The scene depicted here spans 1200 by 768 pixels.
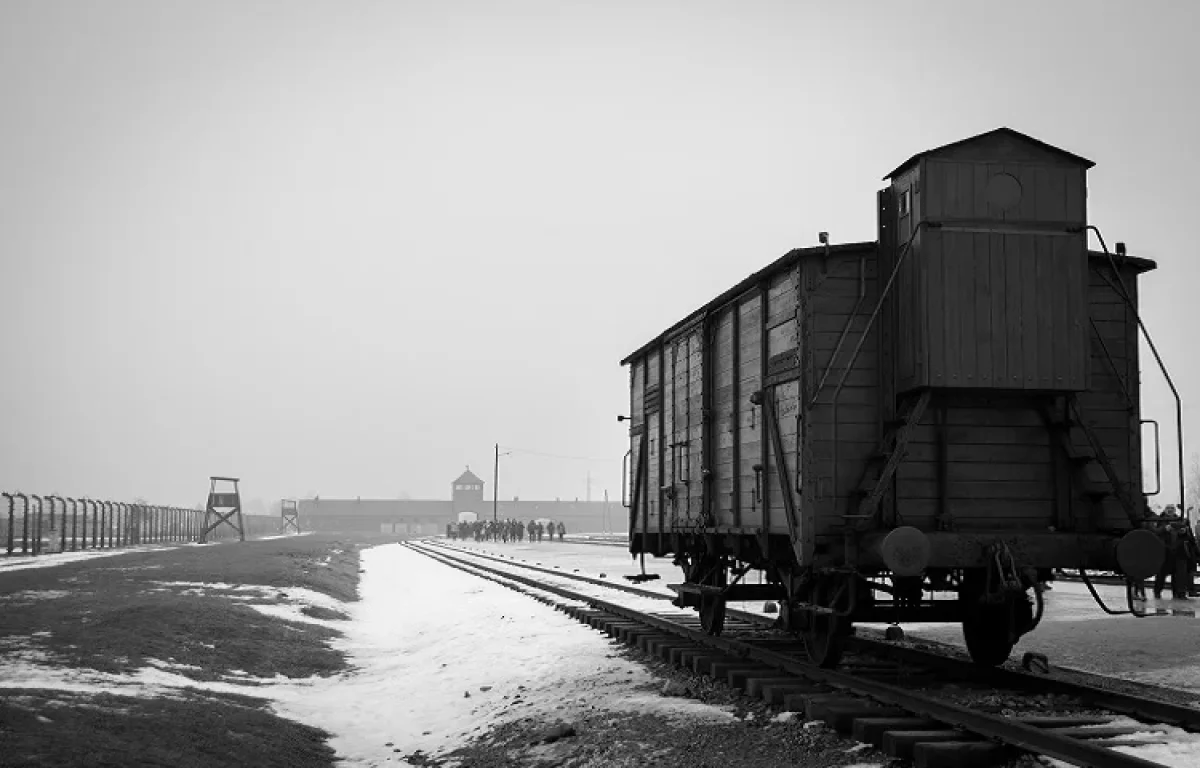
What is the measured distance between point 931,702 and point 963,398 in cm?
339

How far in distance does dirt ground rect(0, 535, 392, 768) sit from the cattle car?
524cm

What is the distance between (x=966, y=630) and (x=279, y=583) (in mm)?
19223

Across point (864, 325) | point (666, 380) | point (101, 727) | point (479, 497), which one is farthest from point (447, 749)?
point (479, 497)

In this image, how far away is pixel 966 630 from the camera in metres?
11.5

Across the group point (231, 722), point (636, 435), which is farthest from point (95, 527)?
point (231, 722)

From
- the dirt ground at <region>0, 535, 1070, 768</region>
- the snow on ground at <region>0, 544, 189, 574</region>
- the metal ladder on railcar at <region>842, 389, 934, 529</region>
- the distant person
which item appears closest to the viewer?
the dirt ground at <region>0, 535, 1070, 768</region>

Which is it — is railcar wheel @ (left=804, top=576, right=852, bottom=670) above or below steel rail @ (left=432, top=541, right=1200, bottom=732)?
above

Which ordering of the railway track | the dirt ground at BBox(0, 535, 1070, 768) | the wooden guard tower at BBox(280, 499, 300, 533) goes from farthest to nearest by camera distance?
the wooden guard tower at BBox(280, 499, 300, 533) → the dirt ground at BBox(0, 535, 1070, 768) → the railway track

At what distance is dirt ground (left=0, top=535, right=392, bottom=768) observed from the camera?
8.60 metres

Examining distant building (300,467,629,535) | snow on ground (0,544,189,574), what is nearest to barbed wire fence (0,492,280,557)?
snow on ground (0,544,189,574)

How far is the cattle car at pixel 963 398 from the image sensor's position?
33.0 ft

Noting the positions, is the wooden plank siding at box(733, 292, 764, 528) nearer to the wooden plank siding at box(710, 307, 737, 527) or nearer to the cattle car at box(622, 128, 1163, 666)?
the wooden plank siding at box(710, 307, 737, 527)

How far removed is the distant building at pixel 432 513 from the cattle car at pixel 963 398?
14877 cm

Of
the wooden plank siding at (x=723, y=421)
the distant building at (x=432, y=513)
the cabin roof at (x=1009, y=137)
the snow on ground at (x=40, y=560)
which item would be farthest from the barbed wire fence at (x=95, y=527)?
the distant building at (x=432, y=513)
